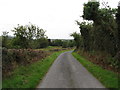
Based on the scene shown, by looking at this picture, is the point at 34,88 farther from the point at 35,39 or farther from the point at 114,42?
the point at 35,39

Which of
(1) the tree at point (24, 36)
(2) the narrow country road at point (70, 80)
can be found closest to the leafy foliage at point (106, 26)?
(2) the narrow country road at point (70, 80)

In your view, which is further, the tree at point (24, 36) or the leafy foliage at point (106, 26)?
the tree at point (24, 36)

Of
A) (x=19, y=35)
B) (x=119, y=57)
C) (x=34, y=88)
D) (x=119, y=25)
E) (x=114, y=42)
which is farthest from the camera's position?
(x=19, y=35)

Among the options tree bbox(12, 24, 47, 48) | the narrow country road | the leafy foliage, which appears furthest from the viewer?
tree bbox(12, 24, 47, 48)

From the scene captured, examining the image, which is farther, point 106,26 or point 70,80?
point 106,26

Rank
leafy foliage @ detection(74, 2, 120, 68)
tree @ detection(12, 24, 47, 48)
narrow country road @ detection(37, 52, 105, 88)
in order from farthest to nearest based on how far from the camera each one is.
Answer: tree @ detection(12, 24, 47, 48), leafy foliage @ detection(74, 2, 120, 68), narrow country road @ detection(37, 52, 105, 88)

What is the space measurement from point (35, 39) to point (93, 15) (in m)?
26.6

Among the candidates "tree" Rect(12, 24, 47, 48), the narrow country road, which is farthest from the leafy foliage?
"tree" Rect(12, 24, 47, 48)

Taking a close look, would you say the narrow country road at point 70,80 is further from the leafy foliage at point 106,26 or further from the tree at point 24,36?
the tree at point 24,36

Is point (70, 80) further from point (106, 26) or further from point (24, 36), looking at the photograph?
point (24, 36)

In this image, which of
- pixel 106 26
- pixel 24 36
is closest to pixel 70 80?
pixel 106 26

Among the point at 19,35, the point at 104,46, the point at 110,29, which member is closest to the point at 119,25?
the point at 110,29

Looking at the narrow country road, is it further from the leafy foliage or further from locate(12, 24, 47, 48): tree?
locate(12, 24, 47, 48): tree

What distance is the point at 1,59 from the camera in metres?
10.0
